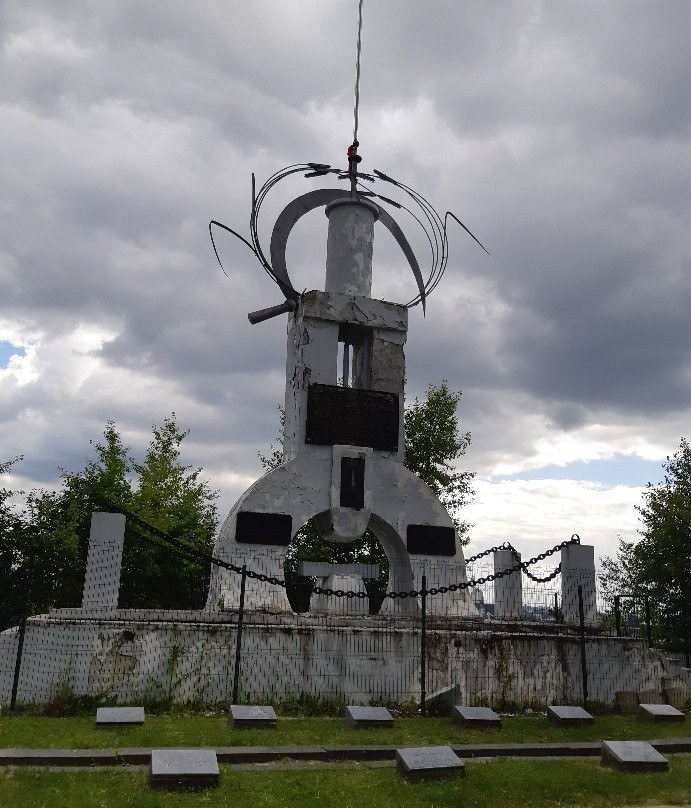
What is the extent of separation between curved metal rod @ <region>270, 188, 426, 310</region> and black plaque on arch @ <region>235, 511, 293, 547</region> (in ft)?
18.5

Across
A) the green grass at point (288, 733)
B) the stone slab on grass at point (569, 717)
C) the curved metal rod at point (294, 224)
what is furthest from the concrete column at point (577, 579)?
the curved metal rod at point (294, 224)

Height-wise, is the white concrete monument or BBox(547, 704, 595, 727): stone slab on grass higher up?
the white concrete monument

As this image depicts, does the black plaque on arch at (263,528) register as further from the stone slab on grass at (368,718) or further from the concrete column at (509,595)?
the stone slab on grass at (368,718)

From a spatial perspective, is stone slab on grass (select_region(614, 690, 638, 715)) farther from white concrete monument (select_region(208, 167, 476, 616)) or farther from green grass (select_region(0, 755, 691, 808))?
green grass (select_region(0, 755, 691, 808))

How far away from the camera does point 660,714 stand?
1202 centimetres

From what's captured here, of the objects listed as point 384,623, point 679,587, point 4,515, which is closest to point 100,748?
point 384,623

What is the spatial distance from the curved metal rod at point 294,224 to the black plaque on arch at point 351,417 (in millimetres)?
2819

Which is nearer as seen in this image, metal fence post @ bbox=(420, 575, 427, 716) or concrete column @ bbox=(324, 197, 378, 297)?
metal fence post @ bbox=(420, 575, 427, 716)

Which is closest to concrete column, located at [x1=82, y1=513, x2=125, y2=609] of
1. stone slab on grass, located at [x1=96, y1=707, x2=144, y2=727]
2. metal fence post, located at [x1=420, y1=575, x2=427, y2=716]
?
stone slab on grass, located at [x1=96, y1=707, x2=144, y2=727]

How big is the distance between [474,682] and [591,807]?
19.8 ft

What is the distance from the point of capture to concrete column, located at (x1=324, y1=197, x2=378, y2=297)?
18.6 m

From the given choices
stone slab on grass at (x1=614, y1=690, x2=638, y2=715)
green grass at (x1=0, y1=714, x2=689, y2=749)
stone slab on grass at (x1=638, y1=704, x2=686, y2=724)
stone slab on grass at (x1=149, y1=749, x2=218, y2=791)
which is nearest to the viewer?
stone slab on grass at (x1=149, y1=749, x2=218, y2=791)

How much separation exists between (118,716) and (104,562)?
4171 mm

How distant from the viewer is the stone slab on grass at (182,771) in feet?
23.5
